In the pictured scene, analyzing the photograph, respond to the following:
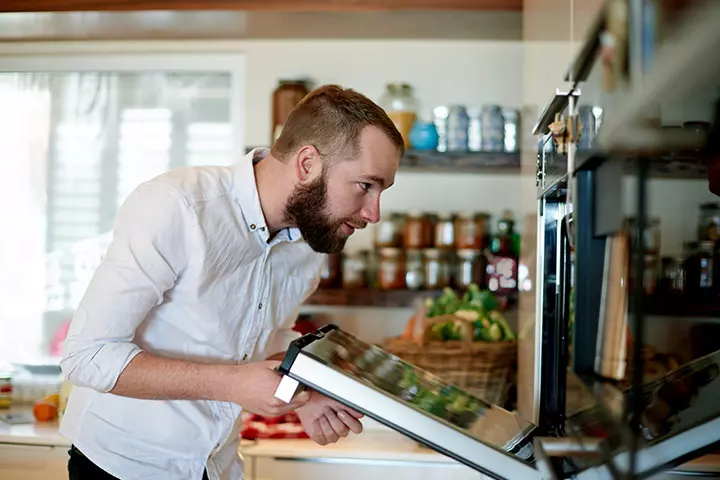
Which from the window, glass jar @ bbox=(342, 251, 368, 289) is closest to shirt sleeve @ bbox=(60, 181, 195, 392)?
glass jar @ bbox=(342, 251, 368, 289)

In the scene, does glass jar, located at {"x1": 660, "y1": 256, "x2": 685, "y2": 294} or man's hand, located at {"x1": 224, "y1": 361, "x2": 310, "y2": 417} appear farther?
man's hand, located at {"x1": 224, "y1": 361, "x2": 310, "y2": 417}

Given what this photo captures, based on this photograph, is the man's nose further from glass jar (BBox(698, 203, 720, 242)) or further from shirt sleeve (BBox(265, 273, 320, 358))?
glass jar (BBox(698, 203, 720, 242))

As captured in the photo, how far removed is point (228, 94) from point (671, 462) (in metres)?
3.08

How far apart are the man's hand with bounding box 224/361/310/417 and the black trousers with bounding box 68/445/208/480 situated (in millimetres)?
436

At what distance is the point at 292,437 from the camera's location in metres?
2.69

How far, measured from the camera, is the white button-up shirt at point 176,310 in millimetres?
1446

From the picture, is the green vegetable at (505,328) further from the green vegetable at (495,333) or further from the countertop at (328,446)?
the countertop at (328,446)

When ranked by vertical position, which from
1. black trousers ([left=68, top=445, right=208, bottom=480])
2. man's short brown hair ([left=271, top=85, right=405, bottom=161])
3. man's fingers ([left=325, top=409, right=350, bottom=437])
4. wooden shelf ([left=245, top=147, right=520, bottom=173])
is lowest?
black trousers ([left=68, top=445, right=208, bottom=480])

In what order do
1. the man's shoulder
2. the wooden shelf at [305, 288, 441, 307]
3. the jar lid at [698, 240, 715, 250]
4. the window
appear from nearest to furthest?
the jar lid at [698, 240, 715, 250], the man's shoulder, the wooden shelf at [305, 288, 441, 307], the window

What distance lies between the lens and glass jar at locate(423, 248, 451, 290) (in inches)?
127

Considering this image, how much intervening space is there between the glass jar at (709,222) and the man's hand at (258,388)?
0.78m

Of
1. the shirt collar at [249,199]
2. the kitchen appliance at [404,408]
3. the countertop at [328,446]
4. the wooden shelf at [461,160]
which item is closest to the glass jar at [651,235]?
the kitchen appliance at [404,408]

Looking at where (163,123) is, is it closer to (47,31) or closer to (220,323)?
(47,31)

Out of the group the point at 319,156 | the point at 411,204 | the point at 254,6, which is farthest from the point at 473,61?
the point at 319,156
